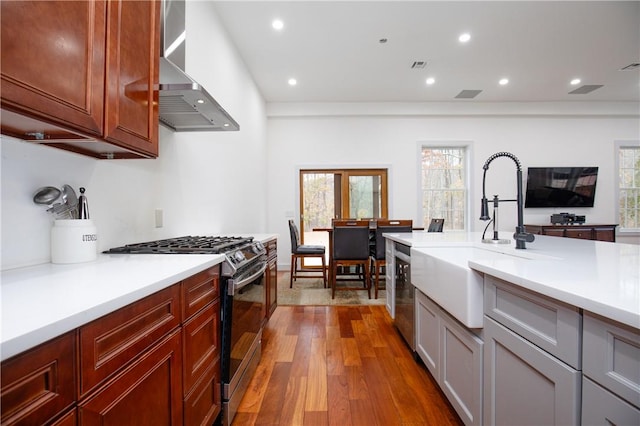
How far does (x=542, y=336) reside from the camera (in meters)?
0.80

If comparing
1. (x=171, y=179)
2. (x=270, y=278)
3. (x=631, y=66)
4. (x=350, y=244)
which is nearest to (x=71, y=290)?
(x=171, y=179)

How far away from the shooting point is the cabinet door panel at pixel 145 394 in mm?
631

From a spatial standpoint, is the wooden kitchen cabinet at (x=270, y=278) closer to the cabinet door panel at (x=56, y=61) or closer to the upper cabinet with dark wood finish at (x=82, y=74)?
the upper cabinet with dark wood finish at (x=82, y=74)

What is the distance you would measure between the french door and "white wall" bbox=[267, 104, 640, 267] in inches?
5.9

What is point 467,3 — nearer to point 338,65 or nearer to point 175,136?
point 338,65

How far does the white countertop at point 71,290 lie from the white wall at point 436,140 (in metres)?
4.11

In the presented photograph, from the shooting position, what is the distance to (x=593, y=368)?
650 mm

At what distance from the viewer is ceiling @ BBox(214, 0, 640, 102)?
280 centimetres

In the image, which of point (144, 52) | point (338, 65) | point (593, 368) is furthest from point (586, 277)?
point (338, 65)

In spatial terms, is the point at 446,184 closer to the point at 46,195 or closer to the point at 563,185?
the point at 563,185

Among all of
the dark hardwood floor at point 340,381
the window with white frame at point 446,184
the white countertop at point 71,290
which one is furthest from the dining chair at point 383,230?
the white countertop at point 71,290

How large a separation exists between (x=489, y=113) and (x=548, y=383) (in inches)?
224

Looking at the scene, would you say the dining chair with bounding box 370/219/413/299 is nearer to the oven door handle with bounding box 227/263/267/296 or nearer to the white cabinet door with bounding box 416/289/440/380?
the white cabinet door with bounding box 416/289/440/380

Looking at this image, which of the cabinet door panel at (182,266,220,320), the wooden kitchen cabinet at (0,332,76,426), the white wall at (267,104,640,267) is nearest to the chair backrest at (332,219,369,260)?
the white wall at (267,104,640,267)
